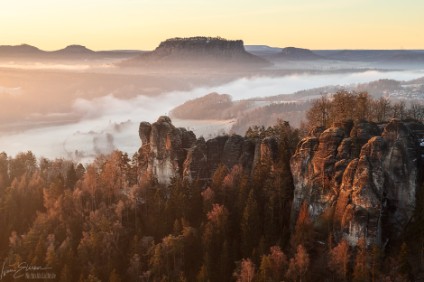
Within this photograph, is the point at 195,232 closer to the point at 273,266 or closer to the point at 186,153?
the point at 273,266

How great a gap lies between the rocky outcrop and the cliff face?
8.70 m

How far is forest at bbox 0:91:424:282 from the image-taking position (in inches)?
2153

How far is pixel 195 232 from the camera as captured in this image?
6300 centimetres

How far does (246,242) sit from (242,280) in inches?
234

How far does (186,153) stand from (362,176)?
27.7m

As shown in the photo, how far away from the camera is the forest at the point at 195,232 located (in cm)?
5469

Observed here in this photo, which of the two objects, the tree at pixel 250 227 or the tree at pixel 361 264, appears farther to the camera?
the tree at pixel 250 227

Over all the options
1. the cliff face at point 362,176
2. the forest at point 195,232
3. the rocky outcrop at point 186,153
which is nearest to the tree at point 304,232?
the forest at point 195,232

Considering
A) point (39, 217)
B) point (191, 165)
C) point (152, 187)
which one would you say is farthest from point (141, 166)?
point (39, 217)

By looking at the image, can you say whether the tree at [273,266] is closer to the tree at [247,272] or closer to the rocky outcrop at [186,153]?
the tree at [247,272]

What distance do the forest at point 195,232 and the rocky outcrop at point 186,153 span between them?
1696mm

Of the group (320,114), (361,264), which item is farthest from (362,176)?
(320,114)

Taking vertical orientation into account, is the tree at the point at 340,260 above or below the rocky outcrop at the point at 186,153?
below

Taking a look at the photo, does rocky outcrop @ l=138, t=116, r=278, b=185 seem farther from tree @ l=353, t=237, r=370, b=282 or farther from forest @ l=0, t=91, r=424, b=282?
tree @ l=353, t=237, r=370, b=282
